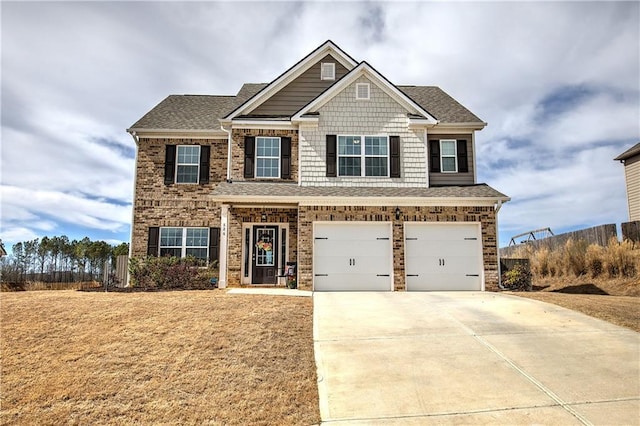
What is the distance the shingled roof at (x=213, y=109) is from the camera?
17609mm

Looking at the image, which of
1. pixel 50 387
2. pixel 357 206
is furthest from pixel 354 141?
pixel 50 387

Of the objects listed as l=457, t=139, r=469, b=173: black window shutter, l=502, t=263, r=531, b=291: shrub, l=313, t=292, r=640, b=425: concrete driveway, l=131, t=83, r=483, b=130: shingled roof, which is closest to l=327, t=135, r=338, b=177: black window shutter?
l=131, t=83, r=483, b=130: shingled roof

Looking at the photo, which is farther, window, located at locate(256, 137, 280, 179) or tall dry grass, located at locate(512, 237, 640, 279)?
window, located at locate(256, 137, 280, 179)

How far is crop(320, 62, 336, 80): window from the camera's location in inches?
714

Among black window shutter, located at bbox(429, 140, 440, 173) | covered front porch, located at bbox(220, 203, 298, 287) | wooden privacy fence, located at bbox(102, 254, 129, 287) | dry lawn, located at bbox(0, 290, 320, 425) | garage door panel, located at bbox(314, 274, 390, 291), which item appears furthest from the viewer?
black window shutter, located at bbox(429, 140, 440, 173)

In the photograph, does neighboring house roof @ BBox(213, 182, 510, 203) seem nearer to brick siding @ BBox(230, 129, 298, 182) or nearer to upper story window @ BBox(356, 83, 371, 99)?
brick siding @ BBox(230, 129, 298, 182)

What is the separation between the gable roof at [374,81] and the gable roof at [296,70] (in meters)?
1.82

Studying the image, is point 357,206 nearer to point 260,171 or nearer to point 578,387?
point 260,171

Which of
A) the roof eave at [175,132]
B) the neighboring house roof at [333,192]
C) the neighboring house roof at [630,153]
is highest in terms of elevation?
the neighboring house roof at [630,153]

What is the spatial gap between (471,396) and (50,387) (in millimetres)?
6059

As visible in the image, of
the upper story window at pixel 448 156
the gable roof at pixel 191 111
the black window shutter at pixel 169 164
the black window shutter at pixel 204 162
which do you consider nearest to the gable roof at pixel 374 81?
the upper story window at pixel 448 156

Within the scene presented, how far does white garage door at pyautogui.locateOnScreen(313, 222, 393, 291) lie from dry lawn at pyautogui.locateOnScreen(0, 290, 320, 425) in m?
4.17

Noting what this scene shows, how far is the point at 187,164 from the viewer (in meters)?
17.5

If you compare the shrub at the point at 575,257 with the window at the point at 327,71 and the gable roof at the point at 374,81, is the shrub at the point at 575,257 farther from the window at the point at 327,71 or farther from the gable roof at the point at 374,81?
the window at the point at 327,71
